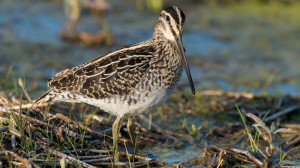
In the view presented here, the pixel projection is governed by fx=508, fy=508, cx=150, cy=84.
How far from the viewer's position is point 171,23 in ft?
17.4

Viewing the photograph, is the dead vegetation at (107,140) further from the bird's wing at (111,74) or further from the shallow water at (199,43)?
the shallow water at (199,43)

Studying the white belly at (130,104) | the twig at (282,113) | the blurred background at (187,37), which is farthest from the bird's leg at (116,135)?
the blurred background at (187,37)

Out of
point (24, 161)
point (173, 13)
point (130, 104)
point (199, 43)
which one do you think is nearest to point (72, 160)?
point (24, 161)

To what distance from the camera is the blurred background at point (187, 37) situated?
8656 mm

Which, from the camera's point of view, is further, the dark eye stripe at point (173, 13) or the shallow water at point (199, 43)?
the shallow water at point (199, 43)

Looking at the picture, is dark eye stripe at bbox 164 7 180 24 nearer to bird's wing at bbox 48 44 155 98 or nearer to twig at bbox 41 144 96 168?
bird's wing at bbox 48 44 155 98

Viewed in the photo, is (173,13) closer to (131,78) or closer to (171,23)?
(171,23)

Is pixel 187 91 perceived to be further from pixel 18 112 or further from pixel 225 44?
pixel 18 112

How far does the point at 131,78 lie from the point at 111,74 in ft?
0.73

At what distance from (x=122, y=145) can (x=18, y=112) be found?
1186 millimetres

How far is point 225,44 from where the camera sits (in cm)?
1021

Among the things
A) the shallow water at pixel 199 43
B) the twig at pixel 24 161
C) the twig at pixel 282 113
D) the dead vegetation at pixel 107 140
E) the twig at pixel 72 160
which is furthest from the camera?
the shallow water at pixel 199 43

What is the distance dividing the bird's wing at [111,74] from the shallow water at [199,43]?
7.69 ft

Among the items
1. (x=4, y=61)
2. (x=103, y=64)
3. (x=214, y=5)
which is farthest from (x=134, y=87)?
(x=214, y=5)
